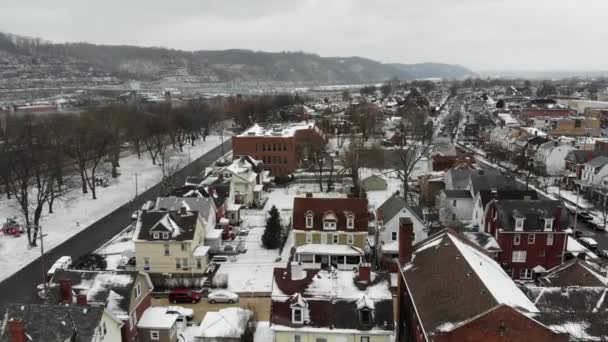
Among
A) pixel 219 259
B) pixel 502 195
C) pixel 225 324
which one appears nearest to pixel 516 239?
pixel 502 195

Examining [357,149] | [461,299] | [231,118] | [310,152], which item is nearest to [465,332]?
[461,299]

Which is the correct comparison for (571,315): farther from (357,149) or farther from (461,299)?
(357,149)

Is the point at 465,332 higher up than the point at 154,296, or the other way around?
the point at 465,332

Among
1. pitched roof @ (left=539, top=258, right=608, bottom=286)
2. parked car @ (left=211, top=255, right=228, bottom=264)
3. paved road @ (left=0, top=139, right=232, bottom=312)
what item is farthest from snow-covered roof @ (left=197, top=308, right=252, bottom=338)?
pitched roof @ (left=539, top=258, right=608, bottom=286)

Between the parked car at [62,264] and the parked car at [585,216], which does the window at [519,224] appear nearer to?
the parked car at [585,216]

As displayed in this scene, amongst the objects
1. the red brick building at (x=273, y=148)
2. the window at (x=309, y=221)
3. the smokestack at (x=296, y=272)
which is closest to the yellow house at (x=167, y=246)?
the window at (x=309, y=221)

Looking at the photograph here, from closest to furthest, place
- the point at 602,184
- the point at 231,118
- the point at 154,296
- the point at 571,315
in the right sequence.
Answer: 1. the point at 571,315
2. the point at 154,296
3. the point at 602,184
4. the point at 231,118
